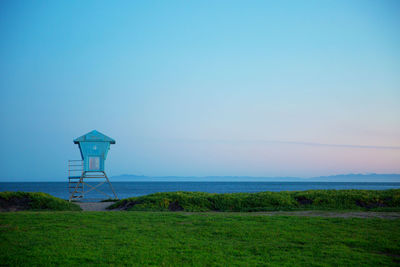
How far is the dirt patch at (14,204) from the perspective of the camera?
1819 centimetres

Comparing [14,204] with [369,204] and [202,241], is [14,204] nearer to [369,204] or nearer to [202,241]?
[202,241]

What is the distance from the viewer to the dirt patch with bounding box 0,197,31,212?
59.7ft

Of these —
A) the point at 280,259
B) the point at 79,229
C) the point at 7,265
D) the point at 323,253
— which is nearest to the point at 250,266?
the point at 280,259

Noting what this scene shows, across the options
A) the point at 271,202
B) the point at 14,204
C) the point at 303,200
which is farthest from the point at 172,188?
the point at 271,202

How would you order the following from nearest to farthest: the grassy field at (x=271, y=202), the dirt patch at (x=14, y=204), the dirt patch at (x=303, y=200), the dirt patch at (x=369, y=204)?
the dirt patch at (x=369, y=204) < the grassy field at (x=271, y=202) < the dirt patch at (x=14, y=204) < the dirt patch at (x=303, y=200)

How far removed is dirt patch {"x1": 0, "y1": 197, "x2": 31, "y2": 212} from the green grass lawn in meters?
6.25

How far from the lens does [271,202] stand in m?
18.5

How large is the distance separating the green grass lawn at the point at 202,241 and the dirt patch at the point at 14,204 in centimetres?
625

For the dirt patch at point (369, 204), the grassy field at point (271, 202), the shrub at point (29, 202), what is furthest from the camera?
the shrub at point (29, 202)

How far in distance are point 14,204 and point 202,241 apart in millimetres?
14470

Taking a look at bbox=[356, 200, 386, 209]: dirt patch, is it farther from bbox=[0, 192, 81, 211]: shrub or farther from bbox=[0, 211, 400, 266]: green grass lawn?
bbox=[0, 192, 81, 211]: shrub

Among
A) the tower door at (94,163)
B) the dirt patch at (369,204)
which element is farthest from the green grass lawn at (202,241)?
the tower door at (94,163)

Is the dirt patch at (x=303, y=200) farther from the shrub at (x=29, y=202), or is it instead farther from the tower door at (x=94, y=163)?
the tower door at (x=94, y=163)

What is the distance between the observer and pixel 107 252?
26.6 feet
